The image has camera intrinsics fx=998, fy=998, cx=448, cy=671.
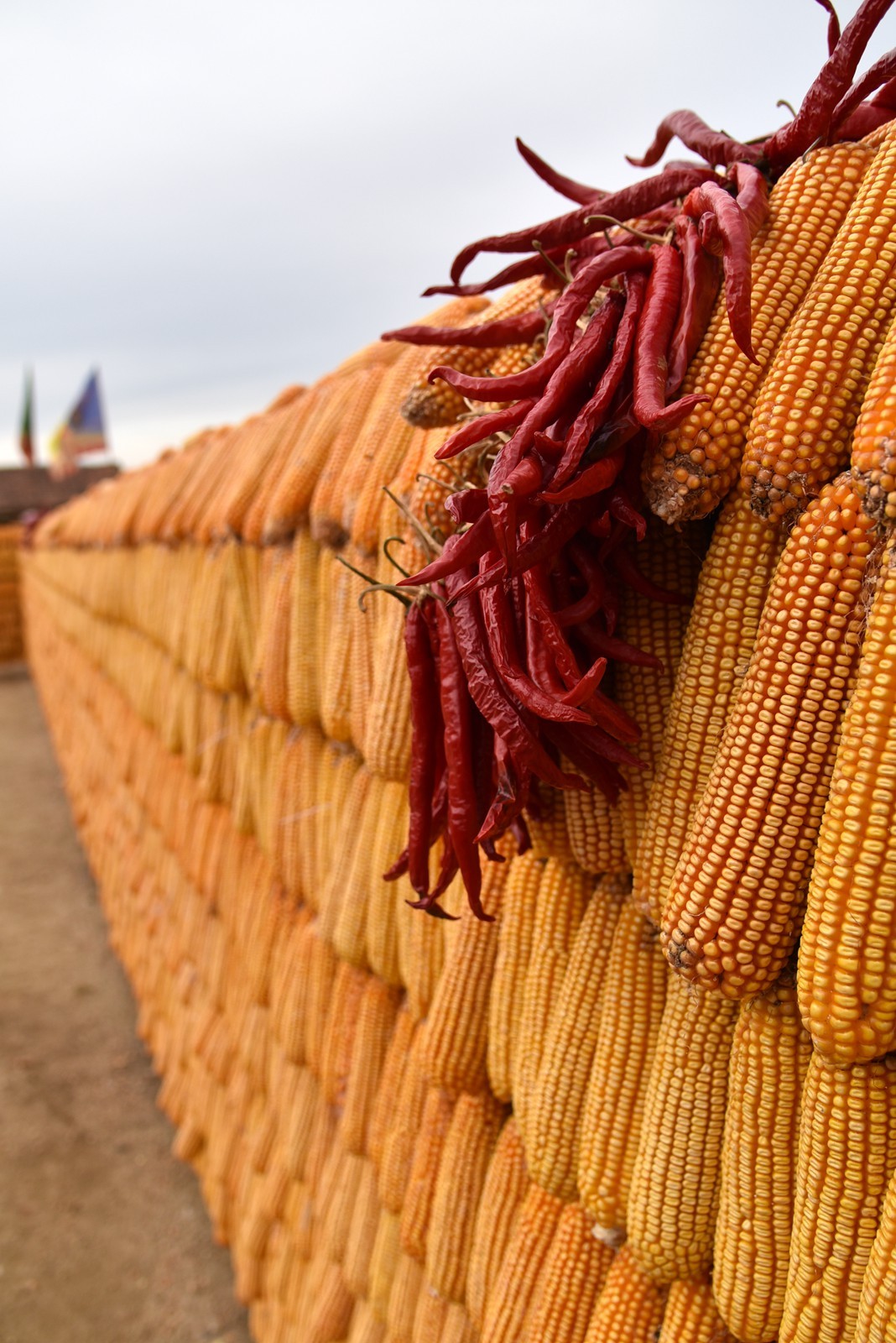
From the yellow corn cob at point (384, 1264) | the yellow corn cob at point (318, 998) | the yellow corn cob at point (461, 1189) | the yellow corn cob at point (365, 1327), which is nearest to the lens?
the yellow corn cob at point (461, 1189)

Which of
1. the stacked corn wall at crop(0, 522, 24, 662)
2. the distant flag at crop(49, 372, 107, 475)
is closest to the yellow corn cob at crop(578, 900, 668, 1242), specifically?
the distant flag at crop(49, 372, 107, 475)

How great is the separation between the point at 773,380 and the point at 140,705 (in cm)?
636

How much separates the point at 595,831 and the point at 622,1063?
0.42 meters

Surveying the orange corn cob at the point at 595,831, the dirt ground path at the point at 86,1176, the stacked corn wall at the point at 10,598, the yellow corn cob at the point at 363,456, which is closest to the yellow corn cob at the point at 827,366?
the orange corn cob at the point at 595,831

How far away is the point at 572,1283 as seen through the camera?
6.45ft

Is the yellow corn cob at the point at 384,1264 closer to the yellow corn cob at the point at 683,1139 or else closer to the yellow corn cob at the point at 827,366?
the yellow corn cob at the point at 683,1139

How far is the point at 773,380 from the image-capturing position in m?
1.35

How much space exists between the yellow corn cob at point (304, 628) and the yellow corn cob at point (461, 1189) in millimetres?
1437

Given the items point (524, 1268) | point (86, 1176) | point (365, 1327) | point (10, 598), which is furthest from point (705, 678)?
point (10, 598)

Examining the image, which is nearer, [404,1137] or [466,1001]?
[466,1001]

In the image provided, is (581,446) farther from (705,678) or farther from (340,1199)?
(340,1199)

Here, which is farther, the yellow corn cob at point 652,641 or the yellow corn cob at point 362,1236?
the yellow corn cob at point 362,1236

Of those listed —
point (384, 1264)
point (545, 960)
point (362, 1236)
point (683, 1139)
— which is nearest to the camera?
point (683, 1139)

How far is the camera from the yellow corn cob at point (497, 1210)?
2268mm
